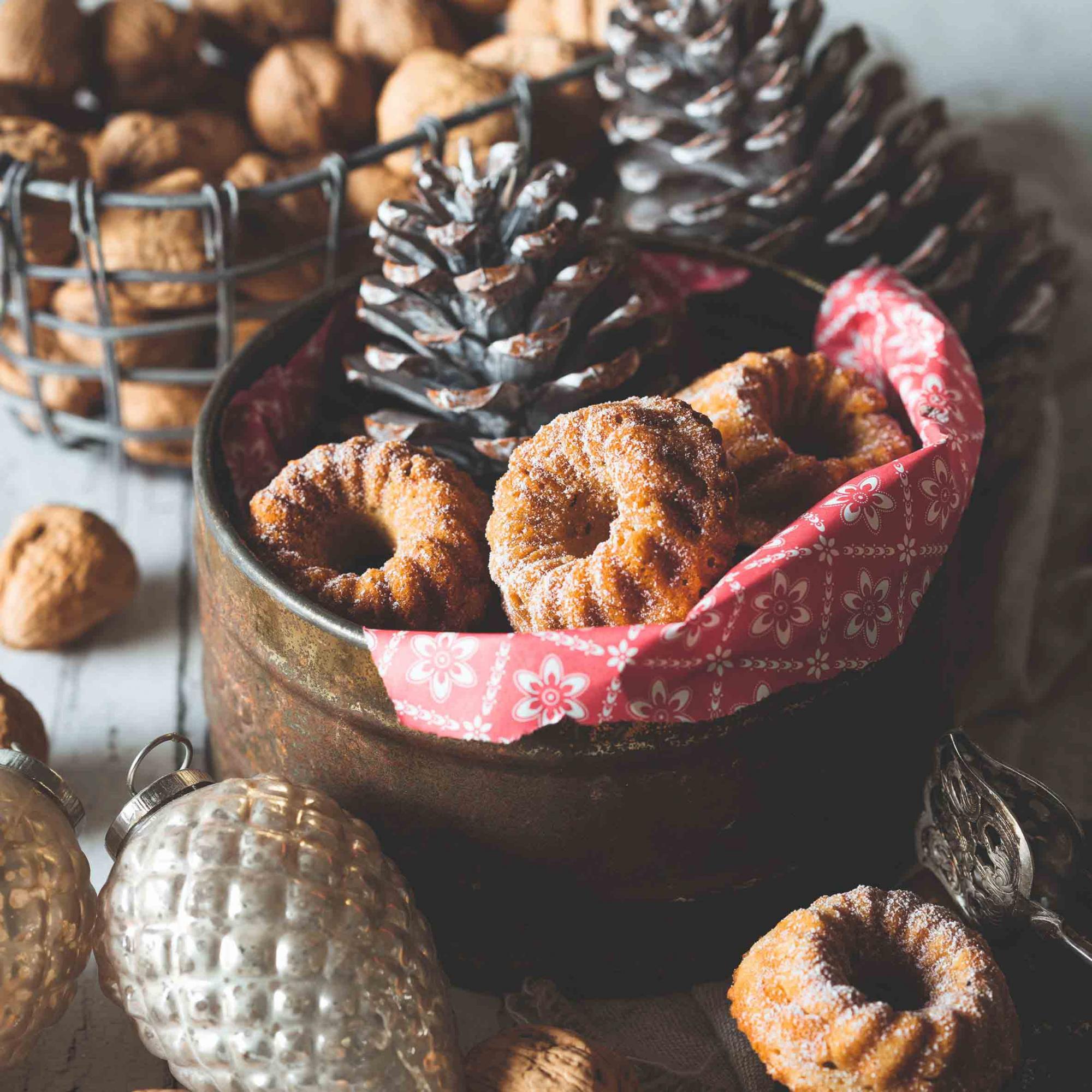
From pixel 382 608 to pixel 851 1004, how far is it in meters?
0.29

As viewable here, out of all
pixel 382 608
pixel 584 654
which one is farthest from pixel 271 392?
pixel 584 654

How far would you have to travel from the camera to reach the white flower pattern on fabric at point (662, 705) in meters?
0.57

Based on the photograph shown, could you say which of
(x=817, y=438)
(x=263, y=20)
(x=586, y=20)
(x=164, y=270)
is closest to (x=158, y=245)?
Answer: (x=164, y=270)

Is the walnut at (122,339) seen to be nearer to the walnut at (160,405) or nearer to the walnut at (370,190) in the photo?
the walnut at (160,405)

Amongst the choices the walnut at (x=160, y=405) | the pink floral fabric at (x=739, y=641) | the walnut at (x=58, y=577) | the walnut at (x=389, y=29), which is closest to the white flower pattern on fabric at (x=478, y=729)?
the pink floral fabric at (x=739, y=641)

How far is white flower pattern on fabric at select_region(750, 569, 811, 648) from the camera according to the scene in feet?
1.91

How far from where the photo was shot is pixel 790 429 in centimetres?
76

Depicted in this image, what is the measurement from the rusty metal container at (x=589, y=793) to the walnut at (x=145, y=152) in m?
Result: 0.45

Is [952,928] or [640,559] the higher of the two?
[640,559]

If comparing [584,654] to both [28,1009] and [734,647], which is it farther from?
[28,1009]

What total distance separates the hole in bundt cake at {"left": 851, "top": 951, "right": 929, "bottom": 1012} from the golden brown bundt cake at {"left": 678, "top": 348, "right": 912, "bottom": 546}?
0.22 m

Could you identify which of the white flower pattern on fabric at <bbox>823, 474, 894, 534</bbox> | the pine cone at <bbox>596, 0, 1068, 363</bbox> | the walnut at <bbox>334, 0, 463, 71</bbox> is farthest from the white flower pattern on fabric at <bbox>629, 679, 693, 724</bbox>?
the walnut at <bbox>334, 0, 463, 71</bbox>

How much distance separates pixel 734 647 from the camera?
0.58 metres

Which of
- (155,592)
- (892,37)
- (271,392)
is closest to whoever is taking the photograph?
(271,392)
